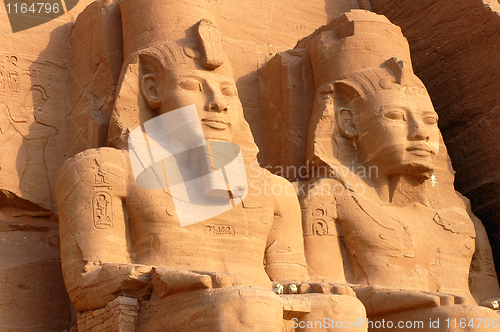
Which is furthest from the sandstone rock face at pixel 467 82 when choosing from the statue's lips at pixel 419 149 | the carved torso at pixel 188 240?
the carved torso at pixel 188 240

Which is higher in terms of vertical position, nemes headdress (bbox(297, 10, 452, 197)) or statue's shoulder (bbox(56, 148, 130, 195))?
nemes headdress (bbox(297, 10, 452, 197))

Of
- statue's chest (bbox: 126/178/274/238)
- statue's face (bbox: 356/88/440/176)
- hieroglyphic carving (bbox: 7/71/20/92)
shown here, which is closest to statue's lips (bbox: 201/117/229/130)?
statue's chest (bbox: 126/178/274/238)

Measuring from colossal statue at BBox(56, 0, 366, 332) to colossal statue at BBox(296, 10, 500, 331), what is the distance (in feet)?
1.57

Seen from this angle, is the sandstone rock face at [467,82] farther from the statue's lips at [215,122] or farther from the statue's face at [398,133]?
the statue's lips at [215,122]

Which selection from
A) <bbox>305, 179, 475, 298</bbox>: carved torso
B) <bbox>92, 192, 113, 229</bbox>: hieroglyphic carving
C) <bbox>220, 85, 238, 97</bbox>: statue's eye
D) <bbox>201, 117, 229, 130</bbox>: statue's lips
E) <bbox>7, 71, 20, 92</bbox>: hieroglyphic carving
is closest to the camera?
<bbox>92, 192, 113, 229</bbox>: hieroglyphic carving

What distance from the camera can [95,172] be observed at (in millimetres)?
6480


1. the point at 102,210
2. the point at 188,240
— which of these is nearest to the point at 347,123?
the point at 188,240

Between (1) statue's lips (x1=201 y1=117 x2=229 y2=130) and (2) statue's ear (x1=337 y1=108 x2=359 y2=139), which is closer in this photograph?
(1) statue's lips (x1=201 y1=117 x2=229 y2=130)

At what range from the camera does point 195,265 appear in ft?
21.1

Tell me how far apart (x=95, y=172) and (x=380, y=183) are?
8.59ft

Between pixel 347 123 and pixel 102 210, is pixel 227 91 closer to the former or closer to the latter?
pixel 347 123

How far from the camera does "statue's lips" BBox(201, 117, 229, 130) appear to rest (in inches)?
275

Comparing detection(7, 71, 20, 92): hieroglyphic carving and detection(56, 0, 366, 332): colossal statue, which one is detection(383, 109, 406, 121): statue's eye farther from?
detection(7, 71, 20, 92): hieroglyphic carving

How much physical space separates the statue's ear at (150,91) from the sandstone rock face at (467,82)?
3506mm
